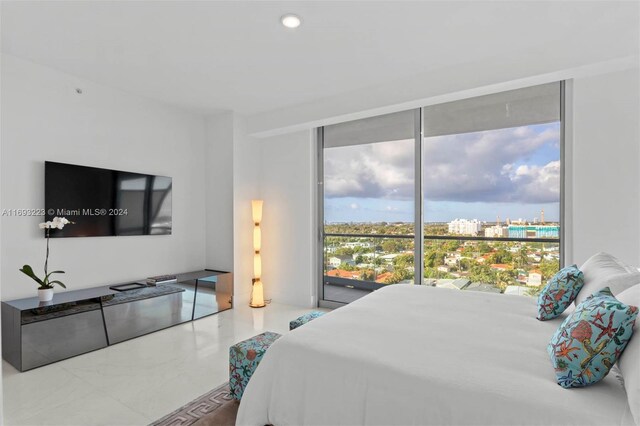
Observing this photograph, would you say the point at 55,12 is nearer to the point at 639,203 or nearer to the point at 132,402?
the point at 132,402

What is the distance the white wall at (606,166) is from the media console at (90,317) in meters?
4.07

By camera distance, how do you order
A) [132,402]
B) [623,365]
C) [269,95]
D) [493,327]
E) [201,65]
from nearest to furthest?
[623,365] → [493,327] → [132,402] → [201,65] → [269,95]

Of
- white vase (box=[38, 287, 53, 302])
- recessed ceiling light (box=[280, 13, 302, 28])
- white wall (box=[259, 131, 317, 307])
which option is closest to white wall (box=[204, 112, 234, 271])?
white wall (box=[259, 131, 317, 307])

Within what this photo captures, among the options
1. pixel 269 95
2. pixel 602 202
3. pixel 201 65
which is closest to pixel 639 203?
pixel 602 202

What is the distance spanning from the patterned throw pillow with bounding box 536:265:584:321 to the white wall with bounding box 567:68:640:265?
48.6 inches

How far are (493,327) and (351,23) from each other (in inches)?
91.7

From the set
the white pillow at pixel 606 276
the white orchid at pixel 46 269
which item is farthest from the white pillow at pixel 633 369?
the white orchid at pixel 46 269

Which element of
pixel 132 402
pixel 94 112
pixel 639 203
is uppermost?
pixel 94 112

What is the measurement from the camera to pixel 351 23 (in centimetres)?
266

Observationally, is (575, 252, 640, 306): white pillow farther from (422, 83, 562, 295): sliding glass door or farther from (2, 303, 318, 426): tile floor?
(2, 303, 318, 426): tile floor

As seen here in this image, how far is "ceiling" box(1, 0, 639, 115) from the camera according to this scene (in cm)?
248

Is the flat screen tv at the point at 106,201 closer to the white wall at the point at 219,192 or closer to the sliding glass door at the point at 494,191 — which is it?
the white wall at the point at 219,192

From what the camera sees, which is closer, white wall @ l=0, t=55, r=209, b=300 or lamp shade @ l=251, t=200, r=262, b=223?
white wall @ l=0, t=55, r=209, b=300

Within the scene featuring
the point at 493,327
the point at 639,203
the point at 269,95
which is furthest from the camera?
the point at 269,95
